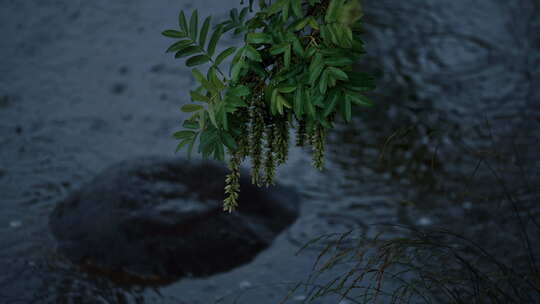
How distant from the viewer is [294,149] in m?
5.46

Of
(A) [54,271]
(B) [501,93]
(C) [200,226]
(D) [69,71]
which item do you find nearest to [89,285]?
(A) [54,271]

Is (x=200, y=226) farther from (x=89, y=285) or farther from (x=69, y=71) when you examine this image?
(x=69, y=71)

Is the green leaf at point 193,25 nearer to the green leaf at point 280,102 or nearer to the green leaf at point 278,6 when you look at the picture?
the green leaf at point 278,6

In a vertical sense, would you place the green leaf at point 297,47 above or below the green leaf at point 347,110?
above

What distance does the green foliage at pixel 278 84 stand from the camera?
1842 mm

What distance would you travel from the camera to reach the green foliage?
184 centimetres

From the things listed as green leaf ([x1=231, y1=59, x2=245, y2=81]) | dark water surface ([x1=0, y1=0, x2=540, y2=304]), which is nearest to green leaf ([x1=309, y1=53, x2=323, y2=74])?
green leaf ([x1=231, y1=59, x2=245, y2=81])

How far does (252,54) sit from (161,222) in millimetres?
2395

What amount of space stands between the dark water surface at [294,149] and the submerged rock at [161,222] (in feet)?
0.39

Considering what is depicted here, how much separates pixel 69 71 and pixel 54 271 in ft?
10.0

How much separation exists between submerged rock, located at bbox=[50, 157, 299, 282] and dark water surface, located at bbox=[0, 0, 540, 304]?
0.39ft

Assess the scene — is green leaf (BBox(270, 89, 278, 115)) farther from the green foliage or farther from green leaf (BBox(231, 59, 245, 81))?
green leaf (BBox(231, 59, 245, 81))

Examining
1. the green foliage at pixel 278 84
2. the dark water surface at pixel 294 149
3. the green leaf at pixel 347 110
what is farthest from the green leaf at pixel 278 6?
the dark water surface at pixel 294 149

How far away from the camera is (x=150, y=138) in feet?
18.1
